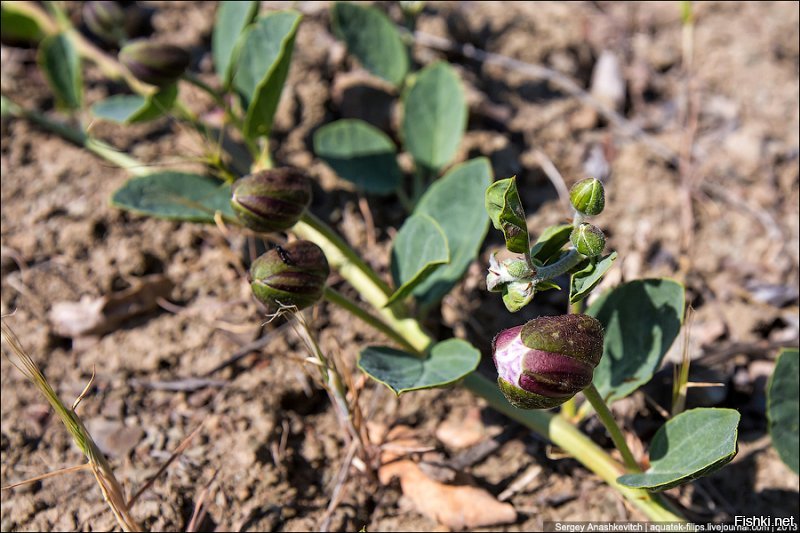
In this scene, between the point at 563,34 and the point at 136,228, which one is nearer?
the point at 136,228

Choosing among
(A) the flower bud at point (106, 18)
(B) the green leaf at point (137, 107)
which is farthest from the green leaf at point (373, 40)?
(A) the flower bud at point (106, 18)

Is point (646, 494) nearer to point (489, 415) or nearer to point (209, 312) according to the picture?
point (489, 415)

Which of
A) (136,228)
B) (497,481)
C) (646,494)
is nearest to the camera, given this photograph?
(646,494)

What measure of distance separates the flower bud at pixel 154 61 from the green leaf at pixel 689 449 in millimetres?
1839

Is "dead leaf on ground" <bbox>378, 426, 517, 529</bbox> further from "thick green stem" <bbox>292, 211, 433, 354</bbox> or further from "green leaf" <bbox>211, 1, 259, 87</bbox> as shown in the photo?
"green leaf" <bbox>211, 1, 259, 87</bbox>

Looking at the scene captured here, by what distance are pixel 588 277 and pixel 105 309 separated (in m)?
1.62

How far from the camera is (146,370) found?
2.35m

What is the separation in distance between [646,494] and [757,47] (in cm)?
212

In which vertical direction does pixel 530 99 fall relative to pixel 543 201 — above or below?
above

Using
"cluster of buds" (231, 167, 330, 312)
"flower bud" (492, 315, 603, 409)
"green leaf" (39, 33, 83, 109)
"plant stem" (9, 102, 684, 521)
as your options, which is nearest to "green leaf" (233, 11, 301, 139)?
"plant stem" (9, 102, 684, 521)

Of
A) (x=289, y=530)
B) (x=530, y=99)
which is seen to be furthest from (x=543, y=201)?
(x=289, y=530)

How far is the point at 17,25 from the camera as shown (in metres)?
3.00

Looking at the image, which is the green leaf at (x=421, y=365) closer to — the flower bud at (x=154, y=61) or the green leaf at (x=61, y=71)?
the flower bud at (x=154, y=61)

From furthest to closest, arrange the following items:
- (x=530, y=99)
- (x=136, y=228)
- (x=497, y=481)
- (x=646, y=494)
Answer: (x=530, y=99)
(x=136, y=228)
(x=497, y=481)
(x=646, y=494)
